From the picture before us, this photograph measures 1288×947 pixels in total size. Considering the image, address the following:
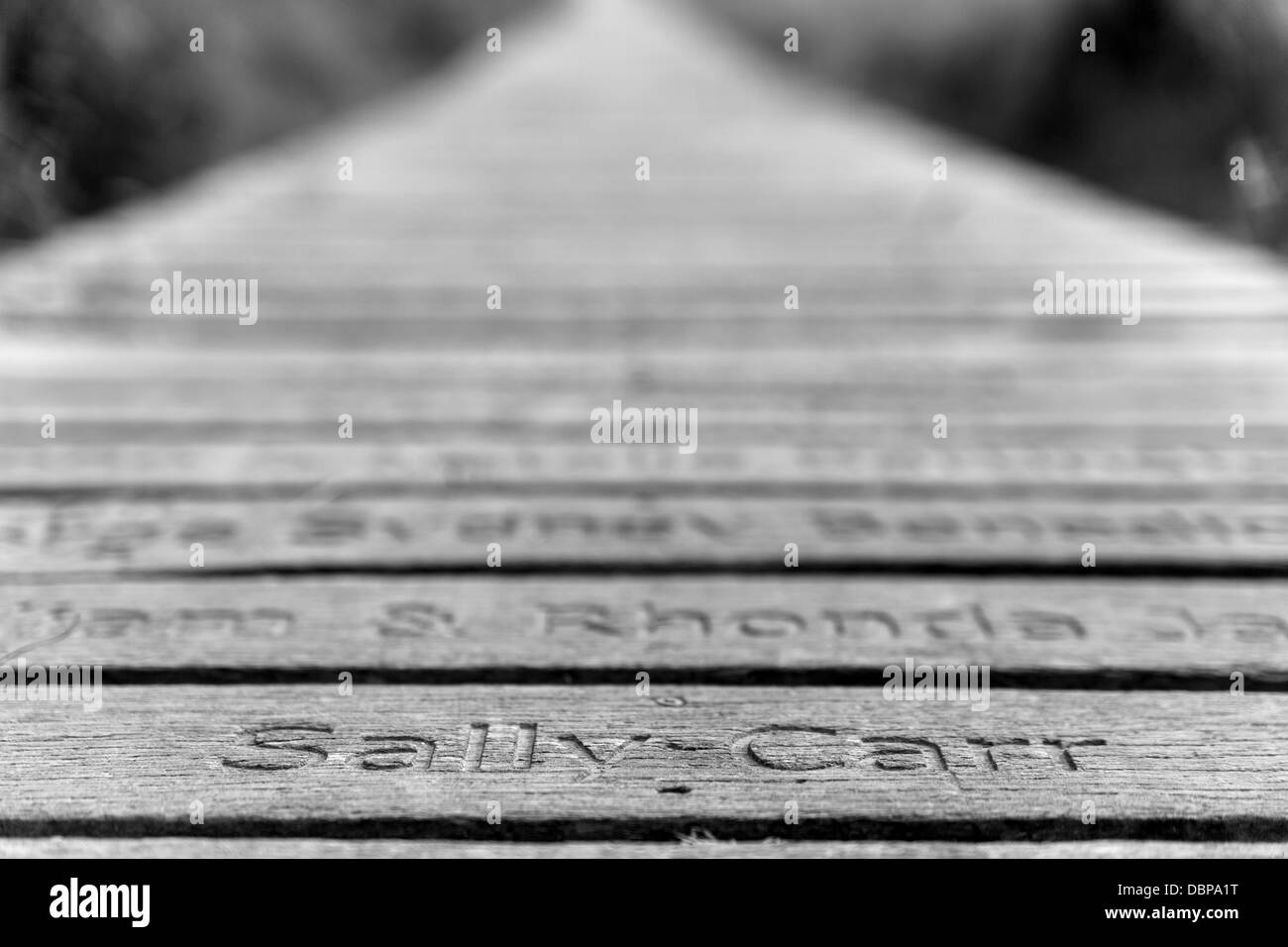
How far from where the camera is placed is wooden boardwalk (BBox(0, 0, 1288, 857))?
0.84m

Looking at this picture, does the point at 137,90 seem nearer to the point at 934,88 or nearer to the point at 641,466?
the point at 641,466

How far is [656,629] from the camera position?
110 cm

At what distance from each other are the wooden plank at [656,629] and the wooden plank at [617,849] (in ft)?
0.67

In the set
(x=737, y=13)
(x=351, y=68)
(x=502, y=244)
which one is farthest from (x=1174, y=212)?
(x=737, y=13)

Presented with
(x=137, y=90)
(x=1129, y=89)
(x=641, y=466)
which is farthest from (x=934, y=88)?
(x=641, y=466)

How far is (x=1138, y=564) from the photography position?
1.23 metres

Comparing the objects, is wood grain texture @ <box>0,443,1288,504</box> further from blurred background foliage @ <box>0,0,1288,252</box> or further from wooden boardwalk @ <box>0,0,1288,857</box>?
blurred background foliage @ <box>0,0,1288,252</box>

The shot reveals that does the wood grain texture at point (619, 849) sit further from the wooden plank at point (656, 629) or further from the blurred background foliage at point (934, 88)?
the blurred background foliage at point (934, 88)

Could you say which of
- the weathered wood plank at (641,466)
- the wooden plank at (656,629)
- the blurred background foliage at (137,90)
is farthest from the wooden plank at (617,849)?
the blurred background foliage at (137,90)

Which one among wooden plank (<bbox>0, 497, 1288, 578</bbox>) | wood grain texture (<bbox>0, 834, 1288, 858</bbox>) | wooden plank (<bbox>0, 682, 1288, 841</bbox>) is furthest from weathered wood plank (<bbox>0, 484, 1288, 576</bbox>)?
wood grain texture (<bbox>0, 834, 1288, 858</bbox>)

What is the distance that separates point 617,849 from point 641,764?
8 cm

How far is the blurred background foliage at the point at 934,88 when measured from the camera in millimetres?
3865
